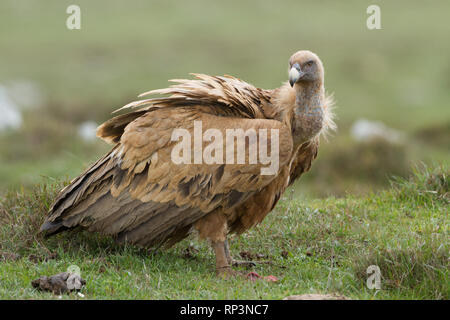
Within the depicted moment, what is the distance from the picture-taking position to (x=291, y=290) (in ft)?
21.1

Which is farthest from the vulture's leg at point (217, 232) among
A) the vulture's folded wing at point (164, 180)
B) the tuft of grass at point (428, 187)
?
the tuft of grass at point (428, 187)

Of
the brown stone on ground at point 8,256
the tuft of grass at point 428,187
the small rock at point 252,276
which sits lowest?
the small rock at point 252,276

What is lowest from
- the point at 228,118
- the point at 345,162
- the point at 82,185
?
the point at 345,162

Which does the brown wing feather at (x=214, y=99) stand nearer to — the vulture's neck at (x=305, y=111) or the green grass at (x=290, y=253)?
the vulture's neck at (x=305, y=111)

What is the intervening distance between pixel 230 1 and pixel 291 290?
38.1 metres

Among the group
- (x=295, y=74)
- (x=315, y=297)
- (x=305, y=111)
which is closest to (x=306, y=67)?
(x=295, y=74)

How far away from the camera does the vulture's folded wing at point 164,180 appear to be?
665 centimetres

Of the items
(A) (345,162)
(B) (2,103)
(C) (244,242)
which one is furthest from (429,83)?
(C) (244,242)

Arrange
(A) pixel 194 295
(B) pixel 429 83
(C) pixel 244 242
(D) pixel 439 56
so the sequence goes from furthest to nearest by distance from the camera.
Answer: (D) pixel 439 56 < (B) pixel 429 83 < (C) pixel 244 242 < (A) pixel 194 295

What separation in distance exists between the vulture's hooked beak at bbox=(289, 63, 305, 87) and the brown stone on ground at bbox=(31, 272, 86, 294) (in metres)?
2.40

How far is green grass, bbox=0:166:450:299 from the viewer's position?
629cm

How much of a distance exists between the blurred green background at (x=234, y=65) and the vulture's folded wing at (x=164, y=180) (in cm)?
319

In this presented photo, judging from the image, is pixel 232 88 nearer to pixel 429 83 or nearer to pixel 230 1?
pixel 429 83

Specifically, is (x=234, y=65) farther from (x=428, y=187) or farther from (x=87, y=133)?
(x=428, y=187)
